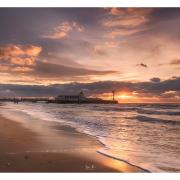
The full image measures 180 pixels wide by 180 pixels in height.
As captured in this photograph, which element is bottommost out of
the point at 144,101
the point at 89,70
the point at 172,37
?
the point at 144,101

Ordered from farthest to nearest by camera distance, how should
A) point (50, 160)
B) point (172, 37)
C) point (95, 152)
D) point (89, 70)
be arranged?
point (89, 70)
point (172, 37)
point (95, 152)
point (50, 160)

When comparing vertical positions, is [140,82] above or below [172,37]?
below

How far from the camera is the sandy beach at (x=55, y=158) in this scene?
14.3ft

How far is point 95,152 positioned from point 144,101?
1.67 meters

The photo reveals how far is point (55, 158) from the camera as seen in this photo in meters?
4.67

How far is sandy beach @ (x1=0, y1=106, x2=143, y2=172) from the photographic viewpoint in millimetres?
4363

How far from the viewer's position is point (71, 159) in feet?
15.3

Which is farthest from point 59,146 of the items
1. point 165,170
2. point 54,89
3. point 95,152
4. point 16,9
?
point 16,9

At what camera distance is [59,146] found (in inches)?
213

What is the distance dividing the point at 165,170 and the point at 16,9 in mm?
3095

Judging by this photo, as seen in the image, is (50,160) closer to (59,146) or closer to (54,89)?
(59,146)

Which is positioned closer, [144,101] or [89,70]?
[89,70]
